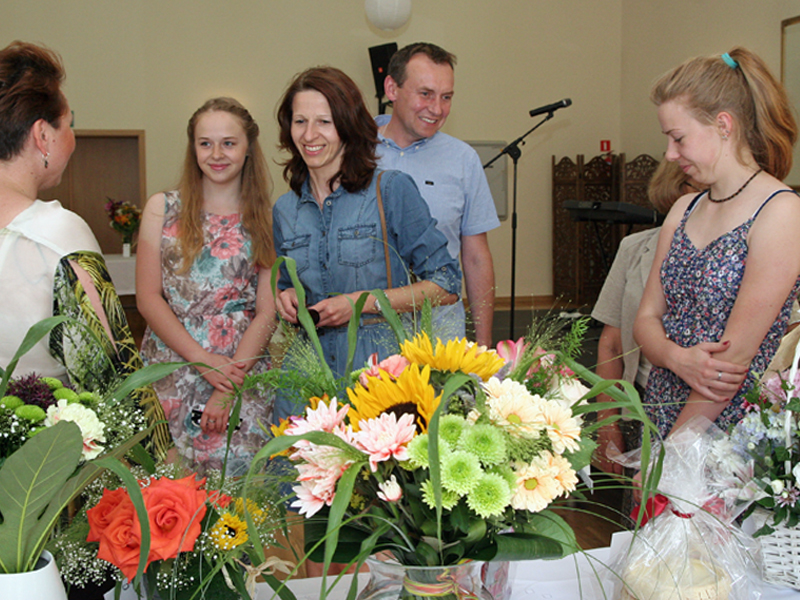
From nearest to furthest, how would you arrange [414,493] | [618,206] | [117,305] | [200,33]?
1. [414,493]
2. [117,305]
3. [618,206]
4. [200,33]

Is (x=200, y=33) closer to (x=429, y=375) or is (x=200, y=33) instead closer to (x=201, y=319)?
(x=201, y=319)

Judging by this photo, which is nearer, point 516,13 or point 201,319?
point 201,319

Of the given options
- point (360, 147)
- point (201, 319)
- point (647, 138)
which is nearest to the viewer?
point (360, 147)

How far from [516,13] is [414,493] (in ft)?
29.9

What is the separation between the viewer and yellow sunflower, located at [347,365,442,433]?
2.38 ft

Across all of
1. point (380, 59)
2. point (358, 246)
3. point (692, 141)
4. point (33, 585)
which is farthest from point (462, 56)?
point (33, 585)

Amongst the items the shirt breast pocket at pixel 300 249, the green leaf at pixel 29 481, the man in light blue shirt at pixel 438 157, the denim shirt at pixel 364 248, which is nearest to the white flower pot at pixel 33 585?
the green leaf at pixel 29 481

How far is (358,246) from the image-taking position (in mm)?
Answer: 1865

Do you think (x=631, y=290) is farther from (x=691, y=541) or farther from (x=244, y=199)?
(x=691, y=541)

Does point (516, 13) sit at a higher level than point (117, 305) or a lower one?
higher

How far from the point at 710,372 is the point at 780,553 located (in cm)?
53

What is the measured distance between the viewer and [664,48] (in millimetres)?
8477

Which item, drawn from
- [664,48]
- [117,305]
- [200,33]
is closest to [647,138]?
[664,48]

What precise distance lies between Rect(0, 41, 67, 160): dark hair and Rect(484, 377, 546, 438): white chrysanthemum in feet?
3.59
